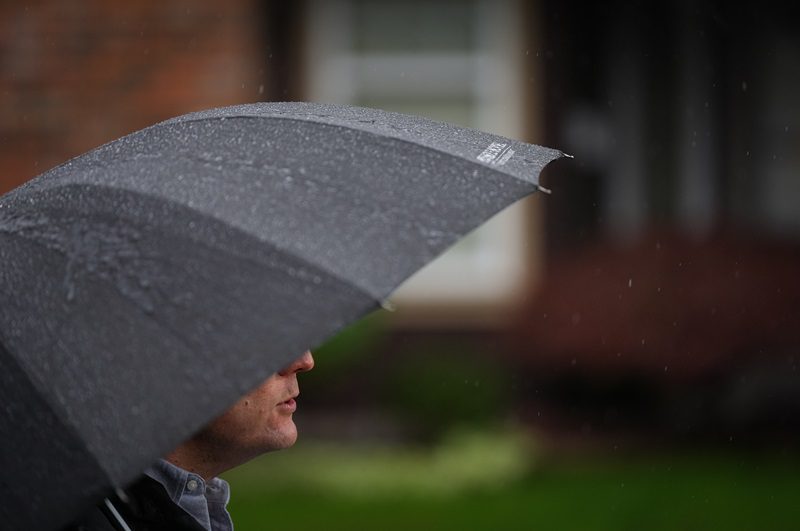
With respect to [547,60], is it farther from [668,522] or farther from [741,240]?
[668,522]

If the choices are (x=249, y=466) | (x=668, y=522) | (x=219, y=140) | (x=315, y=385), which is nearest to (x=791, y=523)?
(x=668, y=522)

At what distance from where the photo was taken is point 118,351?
2.49 meters

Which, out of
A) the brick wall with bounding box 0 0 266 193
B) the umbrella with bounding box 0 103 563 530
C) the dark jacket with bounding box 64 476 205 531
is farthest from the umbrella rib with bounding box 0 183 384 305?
the brick wall with bounding box 0 0 266 193

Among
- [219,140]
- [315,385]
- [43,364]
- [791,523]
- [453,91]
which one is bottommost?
[315,385]

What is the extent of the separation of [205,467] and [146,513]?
0.17m

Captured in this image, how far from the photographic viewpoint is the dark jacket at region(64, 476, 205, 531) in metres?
2.82

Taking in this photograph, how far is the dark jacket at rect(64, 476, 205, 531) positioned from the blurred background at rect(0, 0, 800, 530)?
15.0 feet

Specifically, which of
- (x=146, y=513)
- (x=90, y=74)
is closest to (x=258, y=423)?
(x=146, y=513)

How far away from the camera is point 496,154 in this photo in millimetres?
3039

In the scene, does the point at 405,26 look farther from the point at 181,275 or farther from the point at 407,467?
the point at 181,275

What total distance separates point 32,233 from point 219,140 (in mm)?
416

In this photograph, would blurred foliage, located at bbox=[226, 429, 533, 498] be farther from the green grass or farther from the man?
the man

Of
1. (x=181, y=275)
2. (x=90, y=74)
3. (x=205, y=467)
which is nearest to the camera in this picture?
(x=181, y=275)

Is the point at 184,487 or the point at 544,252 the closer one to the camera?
the point at 184,487
